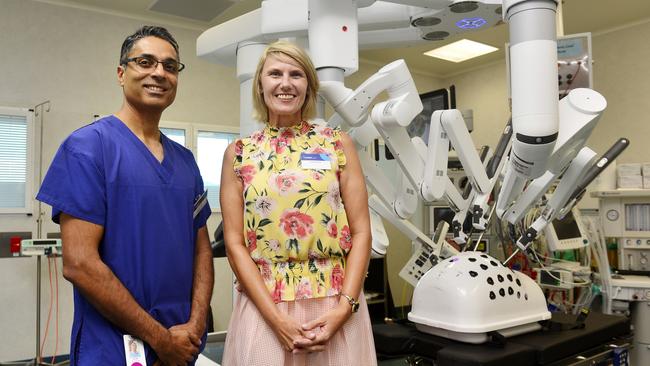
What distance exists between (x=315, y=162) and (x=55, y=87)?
3.79 metres

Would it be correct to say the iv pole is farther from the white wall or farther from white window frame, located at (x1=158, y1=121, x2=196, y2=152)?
white window frame, located at (x1=158, y1=121, x2=196, y2=152)

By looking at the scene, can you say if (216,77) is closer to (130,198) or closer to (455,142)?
(455,142)

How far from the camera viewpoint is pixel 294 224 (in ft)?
4.32

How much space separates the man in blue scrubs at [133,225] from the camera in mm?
1214

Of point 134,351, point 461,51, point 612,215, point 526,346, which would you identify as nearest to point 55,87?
point 134,351

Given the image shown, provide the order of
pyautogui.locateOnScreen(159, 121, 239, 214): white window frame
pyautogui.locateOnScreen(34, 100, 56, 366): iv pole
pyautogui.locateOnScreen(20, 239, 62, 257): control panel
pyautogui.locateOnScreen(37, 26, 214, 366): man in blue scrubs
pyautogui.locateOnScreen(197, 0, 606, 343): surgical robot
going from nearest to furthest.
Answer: pyautogui.locateOnScreen(37, 26, 214, 366): man in blue scrubs < pyautogui.locateOnScreen(197, 0, 606, 343): surgical robot < pyautogui.locateOnScreen(20, 239, 62, 257): control panel < pyautogui.locateOnScreen(34, 100, 56, 366): iv pole < pyautogui.locateOnScreen(159, 121, 239, 214): white window frame

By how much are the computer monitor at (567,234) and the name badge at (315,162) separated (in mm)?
2573

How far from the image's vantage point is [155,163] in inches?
53.9

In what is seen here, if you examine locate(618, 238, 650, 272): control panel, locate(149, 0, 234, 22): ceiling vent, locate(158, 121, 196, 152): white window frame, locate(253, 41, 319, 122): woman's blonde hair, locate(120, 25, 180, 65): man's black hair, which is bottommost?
locate(618, 238, 650, 272): control panel

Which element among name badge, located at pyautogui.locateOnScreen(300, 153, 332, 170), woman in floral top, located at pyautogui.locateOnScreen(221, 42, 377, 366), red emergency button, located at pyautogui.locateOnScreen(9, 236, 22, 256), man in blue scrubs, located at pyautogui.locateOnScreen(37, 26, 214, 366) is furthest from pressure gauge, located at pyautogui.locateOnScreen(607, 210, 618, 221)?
red emergency button, located at pyautogui.locateOnScreen(9, 236, 22, 256)

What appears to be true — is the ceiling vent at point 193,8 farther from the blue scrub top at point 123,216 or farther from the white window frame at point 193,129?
the blue scrub top at point 123,216

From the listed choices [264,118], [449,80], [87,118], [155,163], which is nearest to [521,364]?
[264,118]

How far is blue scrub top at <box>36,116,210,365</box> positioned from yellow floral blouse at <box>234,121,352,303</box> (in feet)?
0.68

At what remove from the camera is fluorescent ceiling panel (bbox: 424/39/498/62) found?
18.5 ft
